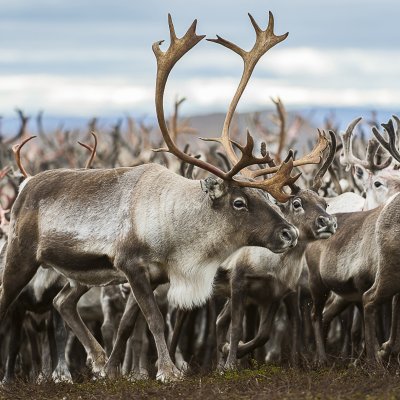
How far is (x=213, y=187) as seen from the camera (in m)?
9.91

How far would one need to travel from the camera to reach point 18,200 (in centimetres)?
1098

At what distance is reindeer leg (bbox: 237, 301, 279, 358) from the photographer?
1137 cm

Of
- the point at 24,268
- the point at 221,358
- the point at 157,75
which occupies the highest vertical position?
the point at 157,75

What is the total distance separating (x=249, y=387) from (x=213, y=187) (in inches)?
69.3

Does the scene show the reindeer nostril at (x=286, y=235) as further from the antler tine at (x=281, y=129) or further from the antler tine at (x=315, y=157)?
the antler tine at (x=281, y=129)

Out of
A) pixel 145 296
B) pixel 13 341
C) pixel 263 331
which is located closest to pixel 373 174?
pixel 263 331

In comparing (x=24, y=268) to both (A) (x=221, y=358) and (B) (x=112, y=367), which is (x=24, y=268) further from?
(A) (x=221, y=358)

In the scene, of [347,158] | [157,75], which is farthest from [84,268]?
[347,158]

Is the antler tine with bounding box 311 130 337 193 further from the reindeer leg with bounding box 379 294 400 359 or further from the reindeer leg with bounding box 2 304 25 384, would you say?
the reindeer leg with bounding box 2 304 25 384

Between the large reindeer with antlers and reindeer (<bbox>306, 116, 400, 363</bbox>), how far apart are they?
0.83 meters

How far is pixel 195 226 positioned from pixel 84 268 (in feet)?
3.53

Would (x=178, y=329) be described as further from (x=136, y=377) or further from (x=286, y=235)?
(x=286, y=235)

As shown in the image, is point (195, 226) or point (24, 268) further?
point (24, 268)

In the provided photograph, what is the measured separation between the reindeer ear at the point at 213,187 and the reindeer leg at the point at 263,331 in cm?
195
